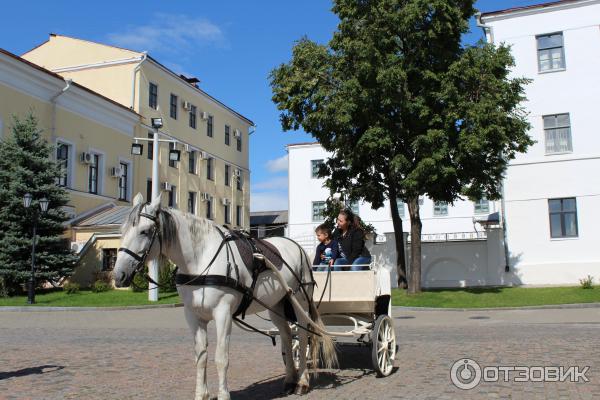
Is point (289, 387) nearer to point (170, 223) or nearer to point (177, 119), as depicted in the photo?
point (170, 223)

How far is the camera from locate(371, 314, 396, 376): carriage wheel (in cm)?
721

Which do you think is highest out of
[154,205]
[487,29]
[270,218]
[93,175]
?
[487,29]

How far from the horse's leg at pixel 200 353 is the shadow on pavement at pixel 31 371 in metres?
3.77

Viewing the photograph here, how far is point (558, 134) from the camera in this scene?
94.6 feet

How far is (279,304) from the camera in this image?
22.8 ft

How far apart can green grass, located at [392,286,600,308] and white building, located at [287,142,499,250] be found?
19.8 metres

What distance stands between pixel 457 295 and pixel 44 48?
111ft

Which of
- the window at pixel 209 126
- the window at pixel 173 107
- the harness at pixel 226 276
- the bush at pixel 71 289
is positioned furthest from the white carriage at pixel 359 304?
the window at pixel 209 126

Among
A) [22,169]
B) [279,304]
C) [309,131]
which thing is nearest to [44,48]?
[22,169]

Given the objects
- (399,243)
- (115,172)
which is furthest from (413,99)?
(115,172)

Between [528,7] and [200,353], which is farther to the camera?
[528,7]

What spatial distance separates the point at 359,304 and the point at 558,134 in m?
24.9

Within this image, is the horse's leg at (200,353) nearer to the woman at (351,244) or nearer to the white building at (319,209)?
the woman at (351,244)

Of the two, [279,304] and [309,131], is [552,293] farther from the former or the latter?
[279,304]
